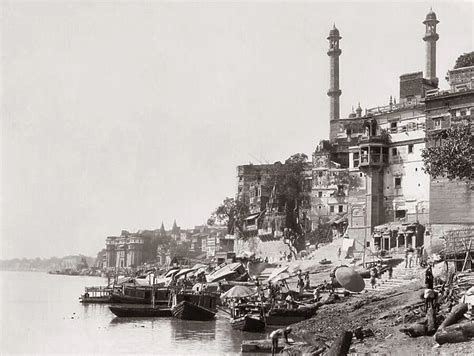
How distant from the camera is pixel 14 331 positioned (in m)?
40.1

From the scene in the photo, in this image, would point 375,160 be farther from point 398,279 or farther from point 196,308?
point 196,308

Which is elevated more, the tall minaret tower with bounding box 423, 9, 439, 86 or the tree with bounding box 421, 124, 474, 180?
the tall minaret tower with bounding box 423, 9, 439, 86

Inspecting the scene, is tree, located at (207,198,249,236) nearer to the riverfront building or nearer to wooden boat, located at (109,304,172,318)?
the riverfront building

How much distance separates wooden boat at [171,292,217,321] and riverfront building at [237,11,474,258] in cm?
1638

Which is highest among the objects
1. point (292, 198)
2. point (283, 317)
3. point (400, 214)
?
point (292, 198)

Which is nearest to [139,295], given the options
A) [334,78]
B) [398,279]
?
[398,279]

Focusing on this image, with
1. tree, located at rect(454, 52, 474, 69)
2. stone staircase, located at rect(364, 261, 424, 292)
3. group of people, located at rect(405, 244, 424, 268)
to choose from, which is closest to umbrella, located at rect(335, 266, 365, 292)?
stone staircase, located at rect(364, 261, 424, 292)

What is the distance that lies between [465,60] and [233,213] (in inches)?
1257

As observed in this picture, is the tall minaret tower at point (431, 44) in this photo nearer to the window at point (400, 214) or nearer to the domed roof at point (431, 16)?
the domed roof at point (431, 16)

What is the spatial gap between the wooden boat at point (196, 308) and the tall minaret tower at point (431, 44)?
3578 cm

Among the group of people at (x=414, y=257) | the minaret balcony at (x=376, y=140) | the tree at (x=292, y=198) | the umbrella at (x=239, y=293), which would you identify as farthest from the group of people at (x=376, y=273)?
the tree at (x=292, y=198)

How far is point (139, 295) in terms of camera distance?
174 feet

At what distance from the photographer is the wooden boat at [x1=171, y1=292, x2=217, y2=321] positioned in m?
39.4

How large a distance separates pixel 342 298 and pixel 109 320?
46.3 feet
